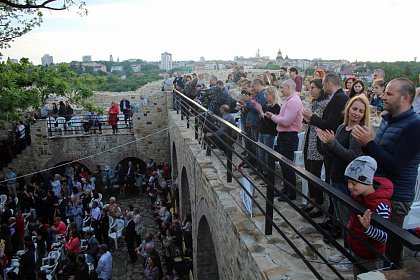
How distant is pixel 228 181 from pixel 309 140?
1.62m

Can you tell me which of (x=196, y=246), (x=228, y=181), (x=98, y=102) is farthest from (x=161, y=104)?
(x=228, y=181)

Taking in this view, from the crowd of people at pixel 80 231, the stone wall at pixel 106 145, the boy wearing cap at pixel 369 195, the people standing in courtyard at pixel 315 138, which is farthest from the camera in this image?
the stone wall at pixel 106 145

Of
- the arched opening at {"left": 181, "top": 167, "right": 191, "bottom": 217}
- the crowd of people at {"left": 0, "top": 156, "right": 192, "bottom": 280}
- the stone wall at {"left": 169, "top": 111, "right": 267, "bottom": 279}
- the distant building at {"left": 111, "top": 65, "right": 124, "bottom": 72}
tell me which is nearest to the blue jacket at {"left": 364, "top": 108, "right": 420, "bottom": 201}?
the stone wall at {"left": 169, "top": 111, "right": 267, "bottom": 279}

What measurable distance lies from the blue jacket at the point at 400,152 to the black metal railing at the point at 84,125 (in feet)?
48.1

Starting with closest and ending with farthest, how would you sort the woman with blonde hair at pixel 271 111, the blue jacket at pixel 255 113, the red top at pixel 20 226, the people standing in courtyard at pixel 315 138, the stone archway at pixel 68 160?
1. the people standing in courtyard at pixel 315 138
2. the woman with blonde hair at pixel 271 111
3. the blue jacket at pixel 255 113
4. the red top at pixel 20 226
5. the stone archway at pixel 68 160

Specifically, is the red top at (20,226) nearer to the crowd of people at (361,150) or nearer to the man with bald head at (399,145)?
the crowd of people at (361,150)

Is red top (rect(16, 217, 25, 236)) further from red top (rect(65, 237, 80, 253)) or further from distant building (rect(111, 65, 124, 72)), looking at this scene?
distant building (rect(111, 65, 124, 72))

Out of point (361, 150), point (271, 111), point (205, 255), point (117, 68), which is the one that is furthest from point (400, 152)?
point (117, 68)

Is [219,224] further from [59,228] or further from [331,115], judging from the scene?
[59,228]

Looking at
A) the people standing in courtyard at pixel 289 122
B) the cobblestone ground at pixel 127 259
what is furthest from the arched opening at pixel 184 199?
the people standing in courtyard at pixel 289 122

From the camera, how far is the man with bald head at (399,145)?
102 inches

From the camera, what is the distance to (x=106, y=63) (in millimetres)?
109500

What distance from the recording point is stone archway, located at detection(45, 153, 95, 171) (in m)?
15.7

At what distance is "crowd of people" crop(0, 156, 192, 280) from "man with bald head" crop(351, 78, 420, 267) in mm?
6303
